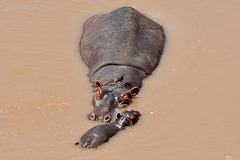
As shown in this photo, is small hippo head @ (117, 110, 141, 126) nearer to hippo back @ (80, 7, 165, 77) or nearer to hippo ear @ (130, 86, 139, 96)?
hippo ear @ (130, 86, 139, 96)

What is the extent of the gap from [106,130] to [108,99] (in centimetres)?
100

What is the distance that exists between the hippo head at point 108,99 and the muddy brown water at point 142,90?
0.58 feet

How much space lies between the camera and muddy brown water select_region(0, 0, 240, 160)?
848cm

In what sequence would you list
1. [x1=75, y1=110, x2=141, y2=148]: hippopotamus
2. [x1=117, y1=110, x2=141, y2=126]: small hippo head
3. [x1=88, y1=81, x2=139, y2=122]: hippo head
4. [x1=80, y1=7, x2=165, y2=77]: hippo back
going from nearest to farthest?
[x1=75, y1=110, x2=141, y2=148]: hippopotamus
[x1=117, y1=110, x2=141, y2=126]: small hippo head
[x1=88, y1=81, x2=139, y2=122]: hippo head
[x1=80, y1=7, x2=165, y2=77]: hippo back

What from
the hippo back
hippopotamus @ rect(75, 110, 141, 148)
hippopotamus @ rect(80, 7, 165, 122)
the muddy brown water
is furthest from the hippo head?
the hippo back

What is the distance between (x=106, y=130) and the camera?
28.0 ft

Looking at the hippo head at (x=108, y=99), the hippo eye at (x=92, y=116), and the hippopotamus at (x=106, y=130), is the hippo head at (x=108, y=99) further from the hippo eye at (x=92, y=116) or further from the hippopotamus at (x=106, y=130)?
the hippopotamus at (x=106, y=130)

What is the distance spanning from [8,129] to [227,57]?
191 inches

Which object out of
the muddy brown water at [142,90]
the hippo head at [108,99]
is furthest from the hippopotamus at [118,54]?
the muddy brown water at [142,90]

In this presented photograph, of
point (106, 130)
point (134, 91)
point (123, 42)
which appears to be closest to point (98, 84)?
point (134, 91)

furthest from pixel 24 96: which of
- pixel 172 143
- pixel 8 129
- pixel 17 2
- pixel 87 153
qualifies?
pixel 17 2

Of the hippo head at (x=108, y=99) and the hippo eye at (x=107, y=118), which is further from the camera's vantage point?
the hippo head at (x=108, y=99)

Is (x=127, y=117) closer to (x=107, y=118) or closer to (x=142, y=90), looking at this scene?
(x=107, y=118)

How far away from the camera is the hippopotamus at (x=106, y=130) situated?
8.25 m
